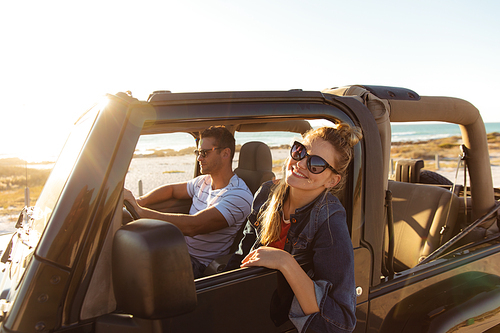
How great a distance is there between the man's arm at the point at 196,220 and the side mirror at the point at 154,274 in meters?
1.45

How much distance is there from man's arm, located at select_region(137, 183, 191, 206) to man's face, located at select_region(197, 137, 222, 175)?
56 cm

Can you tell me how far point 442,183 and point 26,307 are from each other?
410 centimetres

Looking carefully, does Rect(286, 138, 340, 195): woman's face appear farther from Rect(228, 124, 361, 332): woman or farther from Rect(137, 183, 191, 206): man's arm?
Rect(137, 183, 191, 206): man's arm

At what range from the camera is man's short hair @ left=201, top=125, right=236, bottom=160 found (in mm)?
2811

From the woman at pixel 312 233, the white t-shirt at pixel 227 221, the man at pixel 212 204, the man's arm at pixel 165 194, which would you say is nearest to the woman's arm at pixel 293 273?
the woman at pixel 312 233

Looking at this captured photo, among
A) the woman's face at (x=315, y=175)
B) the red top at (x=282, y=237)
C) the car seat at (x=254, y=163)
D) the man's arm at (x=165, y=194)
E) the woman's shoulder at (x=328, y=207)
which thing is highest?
the car seat at (x=254, y=163)

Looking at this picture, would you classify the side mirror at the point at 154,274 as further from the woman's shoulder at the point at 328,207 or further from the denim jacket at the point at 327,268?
the woman's shoulder at the point at 328,207

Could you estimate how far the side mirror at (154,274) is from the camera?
0.89 m

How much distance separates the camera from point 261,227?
5.50 ft

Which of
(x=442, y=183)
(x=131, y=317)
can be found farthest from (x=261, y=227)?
(x=442, y=183)

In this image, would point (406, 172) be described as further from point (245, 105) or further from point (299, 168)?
point (245, 105)

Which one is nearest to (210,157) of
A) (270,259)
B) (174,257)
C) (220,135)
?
(220,135)

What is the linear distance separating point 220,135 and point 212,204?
53 cm

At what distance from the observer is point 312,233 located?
1.40m
